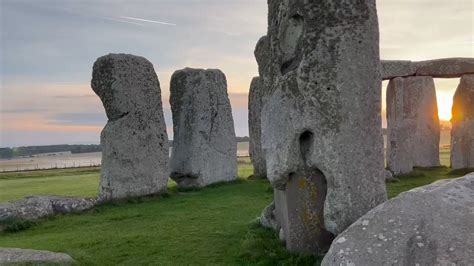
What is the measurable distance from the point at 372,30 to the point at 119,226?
795 cm

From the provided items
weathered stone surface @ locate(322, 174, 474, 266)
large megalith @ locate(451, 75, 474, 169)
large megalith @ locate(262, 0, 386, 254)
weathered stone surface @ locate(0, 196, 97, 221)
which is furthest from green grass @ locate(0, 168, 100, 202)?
Result: weathered stone surface @ locate(322, 174, 474, 266)

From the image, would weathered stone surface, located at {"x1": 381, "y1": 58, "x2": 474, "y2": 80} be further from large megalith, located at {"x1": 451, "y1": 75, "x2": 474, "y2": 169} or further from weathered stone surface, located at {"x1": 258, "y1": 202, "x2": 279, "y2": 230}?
weathered stone surface, located at {"x1": 258, "y1": 202, "x2": 279, "y2": 230}

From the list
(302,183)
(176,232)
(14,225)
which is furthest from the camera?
(14,225)

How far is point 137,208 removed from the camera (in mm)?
15609

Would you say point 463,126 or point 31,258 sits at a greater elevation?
point 463,126

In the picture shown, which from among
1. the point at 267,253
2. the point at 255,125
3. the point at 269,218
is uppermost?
the point at 255,125

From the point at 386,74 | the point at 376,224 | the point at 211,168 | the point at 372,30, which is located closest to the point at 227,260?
the point at 376,224

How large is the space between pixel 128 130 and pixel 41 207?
3661 mm

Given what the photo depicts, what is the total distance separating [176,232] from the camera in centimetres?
1192

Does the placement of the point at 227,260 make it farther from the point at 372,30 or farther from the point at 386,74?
the point at 386,74

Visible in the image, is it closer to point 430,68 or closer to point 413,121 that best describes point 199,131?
point 413,121

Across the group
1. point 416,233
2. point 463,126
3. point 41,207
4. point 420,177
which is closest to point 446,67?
point 463,126

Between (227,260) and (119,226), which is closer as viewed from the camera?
(227,260)

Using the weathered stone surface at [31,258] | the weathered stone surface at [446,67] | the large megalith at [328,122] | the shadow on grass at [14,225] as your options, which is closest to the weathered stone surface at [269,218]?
the large megalith at [328,122]
